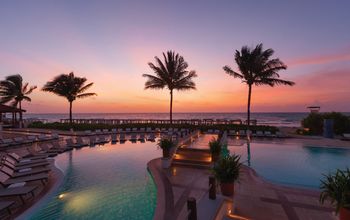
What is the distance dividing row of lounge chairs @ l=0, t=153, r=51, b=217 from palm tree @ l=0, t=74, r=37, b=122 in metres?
23.1

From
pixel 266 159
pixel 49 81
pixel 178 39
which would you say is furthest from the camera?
pixel 49 81

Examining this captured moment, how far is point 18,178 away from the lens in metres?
7.59

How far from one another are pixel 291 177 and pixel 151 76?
63.3 feet

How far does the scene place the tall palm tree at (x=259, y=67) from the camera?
21.6m

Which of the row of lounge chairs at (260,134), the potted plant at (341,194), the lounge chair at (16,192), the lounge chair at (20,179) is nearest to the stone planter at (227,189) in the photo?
the potted plant at (341,194)

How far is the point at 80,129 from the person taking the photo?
2452 centimetres

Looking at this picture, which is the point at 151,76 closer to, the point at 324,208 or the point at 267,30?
the point at 267,30

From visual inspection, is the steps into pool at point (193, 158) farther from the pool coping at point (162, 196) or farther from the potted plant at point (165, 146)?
the pool coping at point (162, 196)

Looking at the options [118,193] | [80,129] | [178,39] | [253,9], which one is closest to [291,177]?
[118,193]

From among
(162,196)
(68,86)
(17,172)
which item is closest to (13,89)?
(68,86)

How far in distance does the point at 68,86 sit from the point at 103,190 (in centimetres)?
2374

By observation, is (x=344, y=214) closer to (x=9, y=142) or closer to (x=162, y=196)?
(x=162, y=196)

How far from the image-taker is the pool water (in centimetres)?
570

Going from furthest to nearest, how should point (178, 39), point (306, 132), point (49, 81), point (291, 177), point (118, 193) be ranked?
point (49, 81) < point (306, 132) < point (178, 39) < point (291, 177) < point (118, 193)
